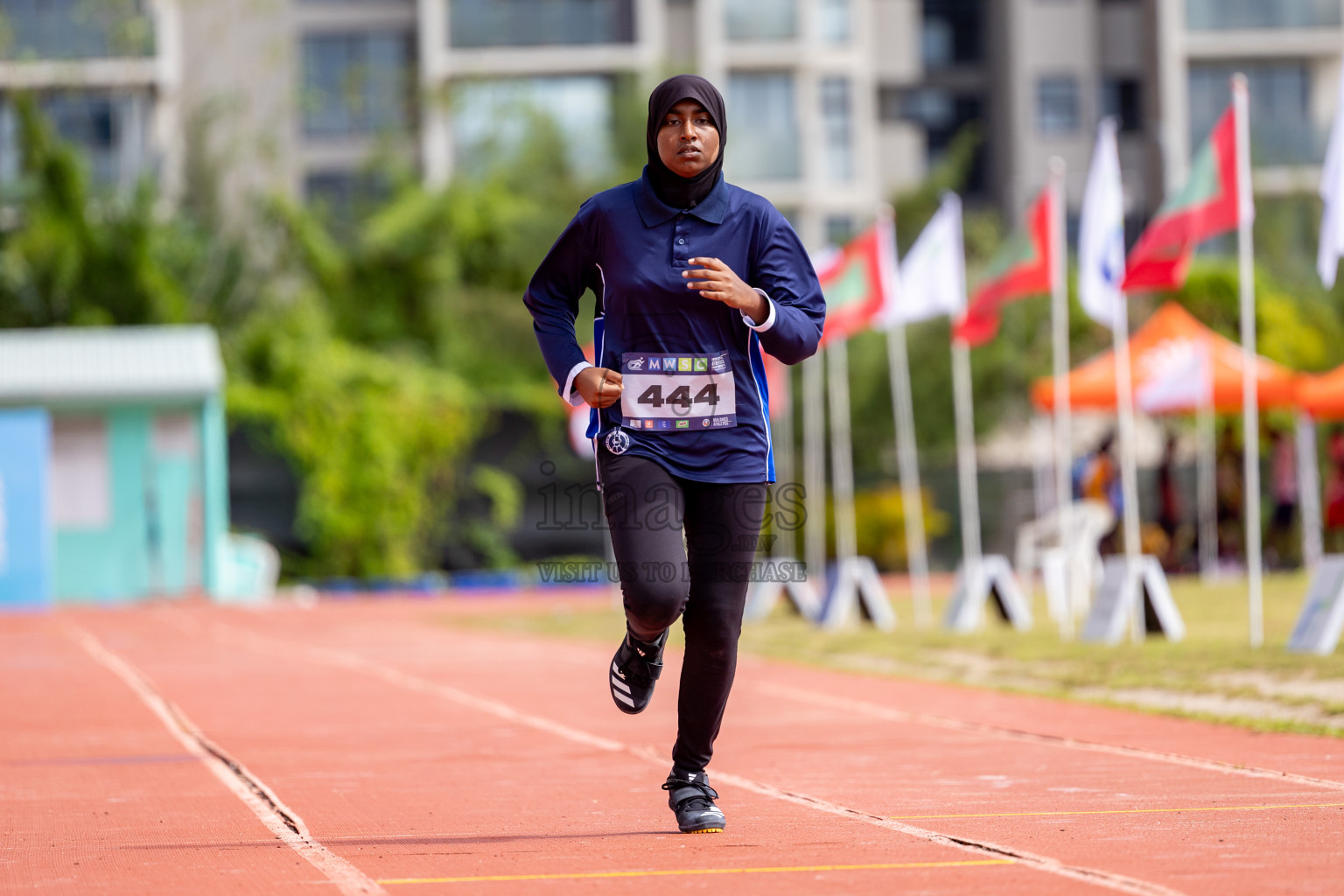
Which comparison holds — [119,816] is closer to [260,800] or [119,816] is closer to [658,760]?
[260,800]

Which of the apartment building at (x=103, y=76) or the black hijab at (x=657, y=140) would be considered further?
the apartment building at (x=103, y=76)

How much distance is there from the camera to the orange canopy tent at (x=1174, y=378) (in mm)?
24922

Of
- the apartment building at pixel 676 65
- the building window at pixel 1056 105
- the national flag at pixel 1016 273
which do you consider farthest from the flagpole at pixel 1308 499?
the building window at pixel 1056 105

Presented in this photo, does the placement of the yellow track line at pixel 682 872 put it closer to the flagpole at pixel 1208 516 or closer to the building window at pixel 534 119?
the flagpole at pixel 1208 516

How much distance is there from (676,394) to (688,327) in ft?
0.66

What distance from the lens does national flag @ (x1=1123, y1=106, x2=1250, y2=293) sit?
13883 mm

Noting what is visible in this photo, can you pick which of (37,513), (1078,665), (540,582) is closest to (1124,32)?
(540,582)

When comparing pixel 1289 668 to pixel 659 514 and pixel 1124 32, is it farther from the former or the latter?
pixel 1124 32

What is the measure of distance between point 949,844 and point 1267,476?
28366mm

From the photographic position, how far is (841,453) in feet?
64.0

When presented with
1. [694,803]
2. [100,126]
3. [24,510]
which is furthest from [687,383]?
[100,126]

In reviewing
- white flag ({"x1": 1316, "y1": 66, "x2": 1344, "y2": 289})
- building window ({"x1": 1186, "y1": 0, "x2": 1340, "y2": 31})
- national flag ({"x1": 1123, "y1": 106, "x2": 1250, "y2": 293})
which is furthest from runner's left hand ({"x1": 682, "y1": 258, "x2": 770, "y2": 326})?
building window ({"x1": 1186, "y1": 0, "x2": 1340, "y2": 31})

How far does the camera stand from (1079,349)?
39.8 meters

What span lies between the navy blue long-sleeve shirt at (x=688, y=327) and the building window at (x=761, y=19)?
43703 mm
